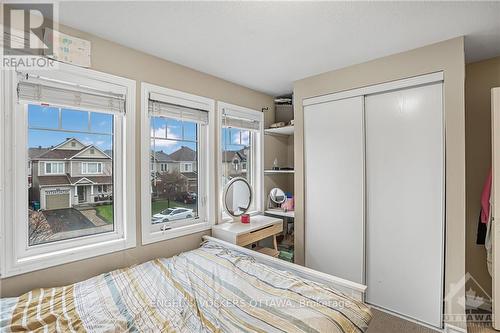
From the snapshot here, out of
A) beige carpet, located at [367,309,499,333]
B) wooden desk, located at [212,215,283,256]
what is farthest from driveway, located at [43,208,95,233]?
beige carpet, located at [367,309,499,333]

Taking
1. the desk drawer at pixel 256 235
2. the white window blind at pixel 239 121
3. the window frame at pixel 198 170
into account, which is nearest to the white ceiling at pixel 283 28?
the window frame at pixel 198 170

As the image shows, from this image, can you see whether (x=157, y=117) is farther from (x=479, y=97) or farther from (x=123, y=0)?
(x=479, y=97)

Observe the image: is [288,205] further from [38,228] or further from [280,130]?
[38,228]

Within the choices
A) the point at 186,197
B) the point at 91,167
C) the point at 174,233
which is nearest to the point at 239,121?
the point at 186,197

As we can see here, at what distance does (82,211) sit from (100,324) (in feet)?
3.22

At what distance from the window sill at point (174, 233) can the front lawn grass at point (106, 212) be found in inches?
11.8

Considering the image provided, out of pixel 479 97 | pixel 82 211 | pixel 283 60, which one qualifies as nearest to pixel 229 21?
pixel 283 60

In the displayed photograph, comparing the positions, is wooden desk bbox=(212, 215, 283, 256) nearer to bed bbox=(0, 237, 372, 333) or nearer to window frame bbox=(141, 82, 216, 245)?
window frame bbox=(141, 82, 216, 245)

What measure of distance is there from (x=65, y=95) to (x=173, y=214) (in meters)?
1.34

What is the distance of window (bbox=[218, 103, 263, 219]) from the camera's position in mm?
2895

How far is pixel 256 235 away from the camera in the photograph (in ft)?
8.57

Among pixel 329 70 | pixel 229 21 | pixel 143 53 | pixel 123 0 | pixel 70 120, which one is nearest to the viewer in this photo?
pixel 123 0

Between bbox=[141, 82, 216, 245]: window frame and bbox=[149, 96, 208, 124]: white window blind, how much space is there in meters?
0.04

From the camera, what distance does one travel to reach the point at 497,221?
6.41 feet
